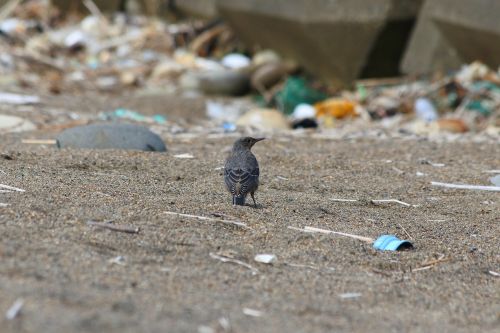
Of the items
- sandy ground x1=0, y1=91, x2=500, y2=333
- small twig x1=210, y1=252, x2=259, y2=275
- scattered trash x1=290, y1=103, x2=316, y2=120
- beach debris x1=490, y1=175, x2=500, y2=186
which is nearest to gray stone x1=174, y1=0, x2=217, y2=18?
scattered trash x1=290, y1=103, x2=316, y2=120

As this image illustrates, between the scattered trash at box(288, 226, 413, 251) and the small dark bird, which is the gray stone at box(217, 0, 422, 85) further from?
the scattered trash at box(288, 226, 413, 251)

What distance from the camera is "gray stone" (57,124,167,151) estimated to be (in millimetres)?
7363

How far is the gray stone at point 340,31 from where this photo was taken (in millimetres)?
11852

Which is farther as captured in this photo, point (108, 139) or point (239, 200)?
point (108, 139)

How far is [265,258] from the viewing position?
436 cm

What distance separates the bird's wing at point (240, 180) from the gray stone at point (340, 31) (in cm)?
662

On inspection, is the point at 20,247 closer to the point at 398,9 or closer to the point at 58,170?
the point at 58,170

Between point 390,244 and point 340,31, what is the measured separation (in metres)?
7.72

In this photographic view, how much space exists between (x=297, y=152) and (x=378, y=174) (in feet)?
3.64

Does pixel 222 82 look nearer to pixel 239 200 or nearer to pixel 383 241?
pixel 239 200

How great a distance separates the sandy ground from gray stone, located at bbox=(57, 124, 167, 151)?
0.95 ft

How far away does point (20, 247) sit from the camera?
3.95 m

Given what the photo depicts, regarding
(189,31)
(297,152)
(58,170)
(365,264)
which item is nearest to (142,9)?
(189,31)

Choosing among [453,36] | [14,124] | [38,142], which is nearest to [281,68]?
[453,36]
